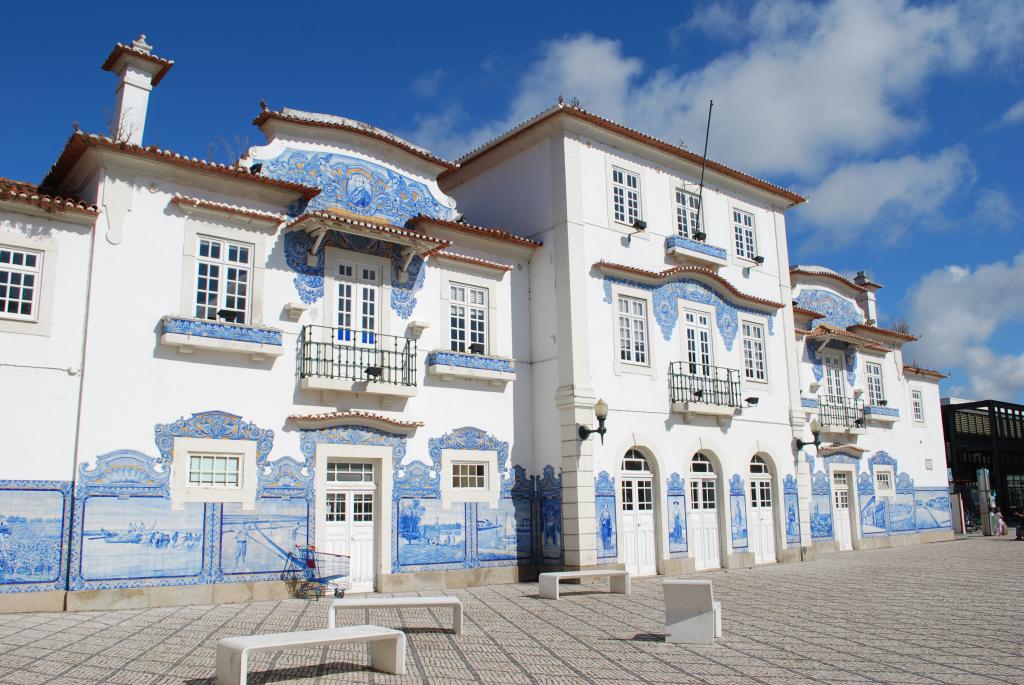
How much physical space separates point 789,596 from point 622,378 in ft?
17.1

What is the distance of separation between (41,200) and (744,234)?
49.1ft

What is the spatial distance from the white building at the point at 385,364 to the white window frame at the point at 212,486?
40 mm

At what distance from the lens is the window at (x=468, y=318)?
609 inches

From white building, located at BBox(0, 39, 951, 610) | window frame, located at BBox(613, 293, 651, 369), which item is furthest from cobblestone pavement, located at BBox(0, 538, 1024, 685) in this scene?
window frame, located at BBox(613, 293, 651, 369)

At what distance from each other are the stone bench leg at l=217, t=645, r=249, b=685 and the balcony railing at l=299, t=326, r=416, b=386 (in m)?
6.91

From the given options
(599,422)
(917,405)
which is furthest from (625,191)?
(917,405)

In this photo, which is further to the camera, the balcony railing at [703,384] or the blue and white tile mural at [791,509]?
the blue and white tile mural at [791,509]

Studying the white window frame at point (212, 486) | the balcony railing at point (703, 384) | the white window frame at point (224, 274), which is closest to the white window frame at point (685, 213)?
the balcony railing at point (703, 384)

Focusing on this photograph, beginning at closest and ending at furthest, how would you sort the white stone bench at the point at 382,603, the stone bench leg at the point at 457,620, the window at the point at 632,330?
the white stone bench at the point at 382,603 < the stone bench leg at the point at 457,620 < the window at the point at 632,330

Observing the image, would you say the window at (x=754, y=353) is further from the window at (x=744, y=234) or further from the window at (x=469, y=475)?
the window at (x=469, y=475)

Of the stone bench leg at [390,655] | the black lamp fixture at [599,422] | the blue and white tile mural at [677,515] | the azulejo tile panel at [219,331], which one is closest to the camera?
the stone bench leg at [390,655]

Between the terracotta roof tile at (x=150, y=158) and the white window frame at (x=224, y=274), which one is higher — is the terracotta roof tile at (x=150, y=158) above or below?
above

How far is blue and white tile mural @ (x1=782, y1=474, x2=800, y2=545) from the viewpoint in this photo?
19594 millimetres

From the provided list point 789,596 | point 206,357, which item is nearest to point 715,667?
point 789,596
